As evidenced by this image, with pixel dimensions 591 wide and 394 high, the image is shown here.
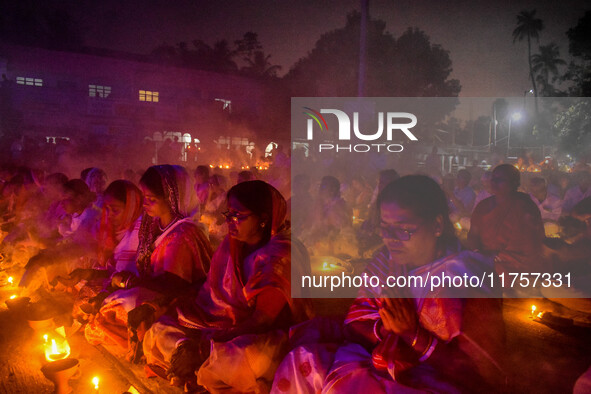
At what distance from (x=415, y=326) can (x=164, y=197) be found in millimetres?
2493

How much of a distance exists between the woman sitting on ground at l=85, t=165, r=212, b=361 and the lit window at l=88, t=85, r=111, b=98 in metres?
21.3

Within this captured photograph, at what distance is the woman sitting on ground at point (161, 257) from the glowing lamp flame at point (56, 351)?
389mm

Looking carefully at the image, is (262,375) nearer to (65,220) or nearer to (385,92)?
(65,220)

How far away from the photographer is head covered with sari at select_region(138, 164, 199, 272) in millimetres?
3754

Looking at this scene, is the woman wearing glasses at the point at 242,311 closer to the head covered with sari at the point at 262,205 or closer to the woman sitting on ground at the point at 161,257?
the head covered with sari at the point at 262,205

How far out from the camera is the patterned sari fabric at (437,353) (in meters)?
2.03

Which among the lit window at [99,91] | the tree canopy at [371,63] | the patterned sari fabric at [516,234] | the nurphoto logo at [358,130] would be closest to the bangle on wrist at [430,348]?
the patterned sari fabric at [516,234]

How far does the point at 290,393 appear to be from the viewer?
2465 mm

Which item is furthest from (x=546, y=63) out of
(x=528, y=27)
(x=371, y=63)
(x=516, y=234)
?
(x=516, y=234)

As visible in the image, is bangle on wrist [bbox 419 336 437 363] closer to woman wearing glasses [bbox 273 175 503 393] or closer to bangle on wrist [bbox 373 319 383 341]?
woman wearing glasses [bbox 273 175 503 393]

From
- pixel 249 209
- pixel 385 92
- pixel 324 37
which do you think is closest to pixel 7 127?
pixel 324 37

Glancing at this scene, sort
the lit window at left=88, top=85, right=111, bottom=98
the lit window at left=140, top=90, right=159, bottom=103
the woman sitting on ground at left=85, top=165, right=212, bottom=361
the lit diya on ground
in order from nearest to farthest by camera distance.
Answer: the woman sitting on ground at left=85, top=165, right=212, bottom=361, the lit diya on ground, the lit window at left=88, top=85, right=111, bottom=98, the lit window at left=140, top=90, right=159, bottom=103

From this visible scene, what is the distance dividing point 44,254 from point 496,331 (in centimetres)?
471

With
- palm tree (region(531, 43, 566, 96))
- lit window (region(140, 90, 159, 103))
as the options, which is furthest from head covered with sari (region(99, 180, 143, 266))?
palm tree (region(531, 43, 566, 96))
